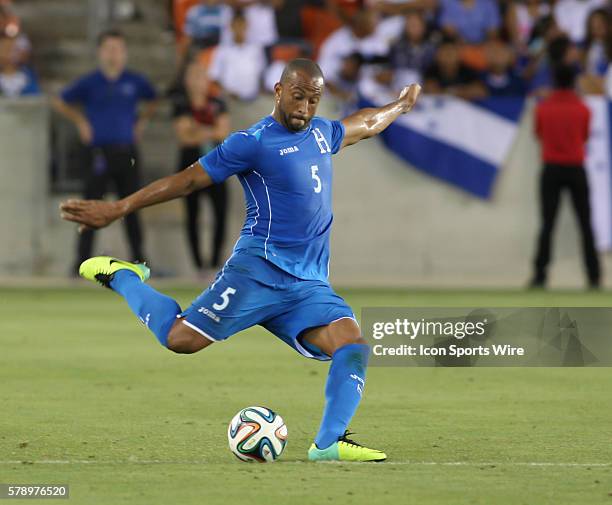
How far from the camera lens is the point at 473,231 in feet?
64.2

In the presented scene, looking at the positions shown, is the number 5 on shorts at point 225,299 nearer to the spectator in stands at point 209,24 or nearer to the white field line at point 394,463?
the white field line at point 394,463

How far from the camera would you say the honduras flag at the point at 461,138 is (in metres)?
19.4

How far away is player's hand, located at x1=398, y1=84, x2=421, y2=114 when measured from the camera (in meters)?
8.73

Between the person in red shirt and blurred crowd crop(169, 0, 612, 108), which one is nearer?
the person in red shirt

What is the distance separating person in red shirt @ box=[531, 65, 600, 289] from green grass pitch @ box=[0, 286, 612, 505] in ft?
18.1

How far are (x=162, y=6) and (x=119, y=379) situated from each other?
1365cm

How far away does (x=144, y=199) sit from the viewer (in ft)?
24.5

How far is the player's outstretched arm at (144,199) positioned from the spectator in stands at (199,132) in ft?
35.9

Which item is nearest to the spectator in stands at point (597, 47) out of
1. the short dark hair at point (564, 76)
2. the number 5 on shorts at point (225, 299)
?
the short dark hair at point (564, 76)

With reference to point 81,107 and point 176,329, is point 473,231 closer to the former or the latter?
point 81,107

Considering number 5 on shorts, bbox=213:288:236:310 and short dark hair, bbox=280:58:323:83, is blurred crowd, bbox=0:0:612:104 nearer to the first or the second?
short dark hair, bbox=280:58:323:83

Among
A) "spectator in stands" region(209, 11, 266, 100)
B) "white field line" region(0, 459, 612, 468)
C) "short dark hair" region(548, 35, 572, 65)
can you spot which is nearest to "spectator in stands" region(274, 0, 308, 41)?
"spectator in stands" region(209, 11, 266, 100)

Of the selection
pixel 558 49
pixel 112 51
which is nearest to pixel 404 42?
pixel 558 49

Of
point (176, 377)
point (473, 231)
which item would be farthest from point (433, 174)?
point (176, 377)
